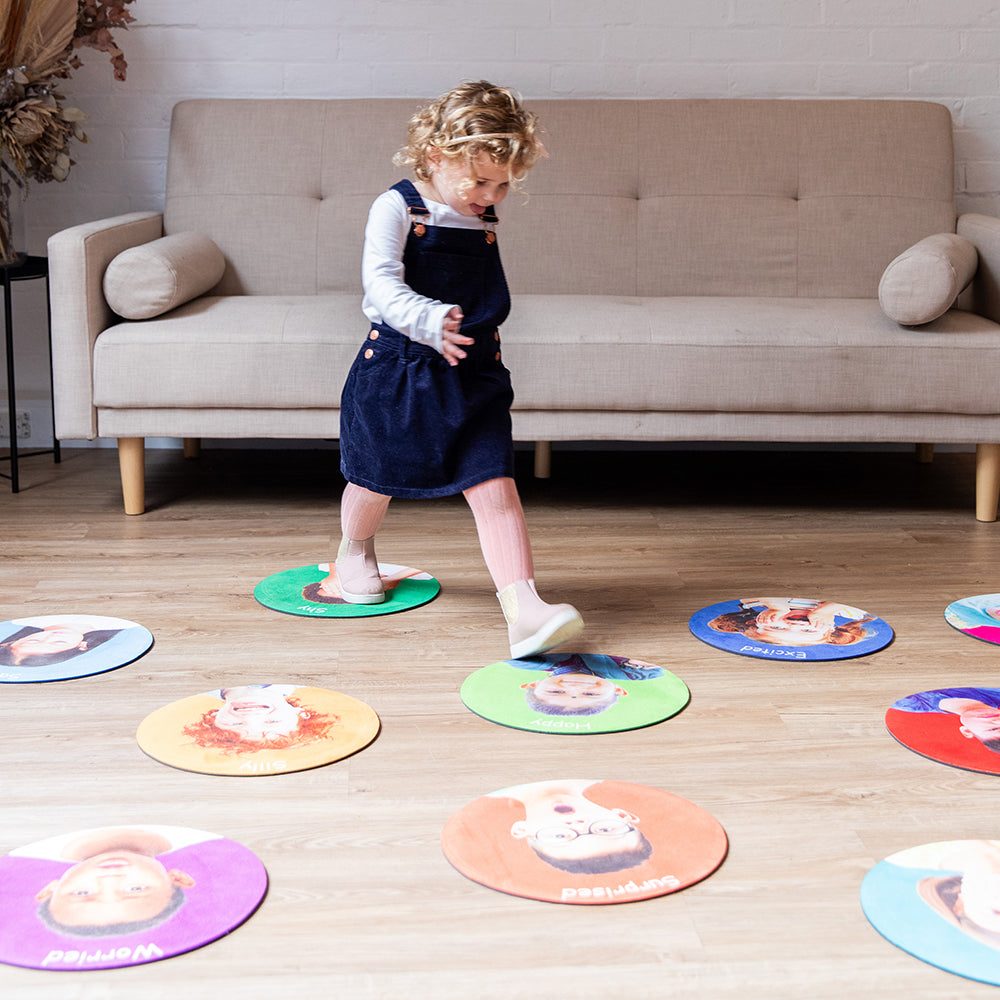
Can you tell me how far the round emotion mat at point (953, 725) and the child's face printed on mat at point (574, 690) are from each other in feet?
1.13

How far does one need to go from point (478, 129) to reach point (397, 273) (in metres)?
0.22

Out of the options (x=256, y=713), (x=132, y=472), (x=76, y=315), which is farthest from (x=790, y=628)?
(x=76, y=315)

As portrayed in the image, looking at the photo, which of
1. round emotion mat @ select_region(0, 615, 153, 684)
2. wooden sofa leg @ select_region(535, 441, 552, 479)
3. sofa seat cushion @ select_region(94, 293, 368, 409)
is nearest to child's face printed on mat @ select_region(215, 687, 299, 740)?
round emotion mat @ select_region(0, 615, 153, 684)

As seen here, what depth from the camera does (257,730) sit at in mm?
1330

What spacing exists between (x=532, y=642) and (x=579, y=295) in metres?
1.31

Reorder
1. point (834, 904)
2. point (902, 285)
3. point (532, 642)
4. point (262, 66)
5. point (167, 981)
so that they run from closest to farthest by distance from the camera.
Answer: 1. point (167, 981)
2. point (834, 904)
3. point (532, 642)
4. point (902, 285)
5. point (262, 66)

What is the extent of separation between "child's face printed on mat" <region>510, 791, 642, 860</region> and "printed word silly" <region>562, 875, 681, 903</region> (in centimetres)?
5

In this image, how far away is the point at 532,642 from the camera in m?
1.53

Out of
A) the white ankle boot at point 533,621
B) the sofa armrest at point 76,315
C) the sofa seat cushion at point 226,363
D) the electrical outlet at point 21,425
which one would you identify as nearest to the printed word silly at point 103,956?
the white ankle boot at point 533,621

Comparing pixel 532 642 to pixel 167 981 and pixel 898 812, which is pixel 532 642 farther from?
pixel 167 981

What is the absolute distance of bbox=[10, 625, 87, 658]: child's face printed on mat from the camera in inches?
62.1

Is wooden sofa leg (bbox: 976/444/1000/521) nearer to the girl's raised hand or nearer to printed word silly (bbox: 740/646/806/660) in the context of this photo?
printed word silly (bbox: 740/646/806/660)

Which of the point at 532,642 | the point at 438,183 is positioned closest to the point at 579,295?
the point at 438,183

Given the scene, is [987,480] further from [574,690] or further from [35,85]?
[35,85]
